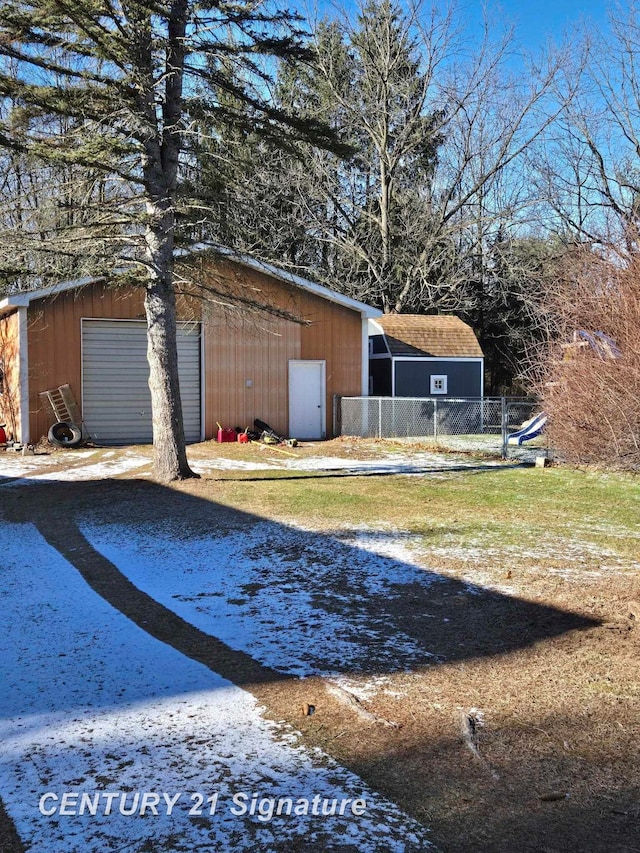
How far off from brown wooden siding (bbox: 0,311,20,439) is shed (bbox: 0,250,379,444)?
3cm

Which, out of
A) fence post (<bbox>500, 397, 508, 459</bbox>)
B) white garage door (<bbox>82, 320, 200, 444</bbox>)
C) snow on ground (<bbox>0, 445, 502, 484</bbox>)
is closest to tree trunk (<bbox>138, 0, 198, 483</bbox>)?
snow on ground (<bbox>0, 445, 502, 484</bbox>)

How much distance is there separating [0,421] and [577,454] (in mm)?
18084

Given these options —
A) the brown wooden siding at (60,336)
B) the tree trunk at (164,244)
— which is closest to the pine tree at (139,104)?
the tree trunk at (164,244)

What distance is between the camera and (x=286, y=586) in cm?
735

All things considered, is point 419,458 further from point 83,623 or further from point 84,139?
point 83,623

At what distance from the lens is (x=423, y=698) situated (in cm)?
471

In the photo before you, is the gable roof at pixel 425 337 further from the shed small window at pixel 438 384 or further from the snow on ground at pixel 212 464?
the snow on ground at pixel 212 464

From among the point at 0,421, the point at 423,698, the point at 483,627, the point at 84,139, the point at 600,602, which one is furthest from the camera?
the point at 0,421

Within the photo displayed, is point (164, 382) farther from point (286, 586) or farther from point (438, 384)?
point (438, 384)

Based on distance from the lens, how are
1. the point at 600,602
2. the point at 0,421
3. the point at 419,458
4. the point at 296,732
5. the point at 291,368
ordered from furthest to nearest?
the point at 291,368, the point at 0,421, the point at 419,458, the point at 600,602, the point at 296,732

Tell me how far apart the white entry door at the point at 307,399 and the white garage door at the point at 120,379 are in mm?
3011

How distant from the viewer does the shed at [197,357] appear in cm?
1983

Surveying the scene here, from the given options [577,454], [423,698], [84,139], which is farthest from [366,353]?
[423,698]

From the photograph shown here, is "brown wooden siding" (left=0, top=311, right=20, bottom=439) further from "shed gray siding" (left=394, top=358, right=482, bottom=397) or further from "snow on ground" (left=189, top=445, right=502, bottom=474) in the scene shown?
"shed gray siding" (left=394, top=358, right=482, bottom=397)
